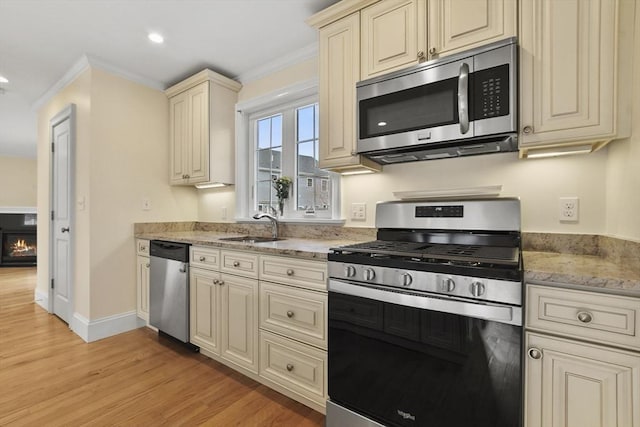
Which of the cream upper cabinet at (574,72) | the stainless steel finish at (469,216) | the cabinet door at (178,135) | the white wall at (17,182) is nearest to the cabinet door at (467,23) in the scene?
the cream upper cabinet at (574,72)

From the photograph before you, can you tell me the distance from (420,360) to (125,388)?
5.98ft

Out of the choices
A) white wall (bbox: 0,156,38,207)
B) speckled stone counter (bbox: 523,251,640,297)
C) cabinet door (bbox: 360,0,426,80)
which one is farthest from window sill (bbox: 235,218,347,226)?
white wall (bbox: 0,156,38,207)

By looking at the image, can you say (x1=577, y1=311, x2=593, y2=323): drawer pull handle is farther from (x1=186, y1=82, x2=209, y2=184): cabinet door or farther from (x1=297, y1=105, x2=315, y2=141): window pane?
(x1=186, y1=82, x2=209, y2=184): cabinet door

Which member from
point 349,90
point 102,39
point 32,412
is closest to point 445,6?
point 349,90

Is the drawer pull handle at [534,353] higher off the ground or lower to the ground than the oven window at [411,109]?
lower

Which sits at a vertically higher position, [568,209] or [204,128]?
[204,128]

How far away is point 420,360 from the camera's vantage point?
4.10 feet

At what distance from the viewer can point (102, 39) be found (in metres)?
2.35

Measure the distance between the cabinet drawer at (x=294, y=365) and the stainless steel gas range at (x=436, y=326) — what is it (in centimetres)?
11

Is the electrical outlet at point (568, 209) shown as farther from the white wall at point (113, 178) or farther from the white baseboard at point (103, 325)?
the white baseboard at point (103, 325)

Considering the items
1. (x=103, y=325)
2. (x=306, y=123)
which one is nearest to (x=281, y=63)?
(x=306, y=123)

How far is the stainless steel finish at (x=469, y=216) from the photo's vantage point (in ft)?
4.99

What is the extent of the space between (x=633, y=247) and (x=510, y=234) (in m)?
0.45

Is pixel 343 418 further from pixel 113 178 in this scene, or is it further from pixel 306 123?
pixel 113 178
